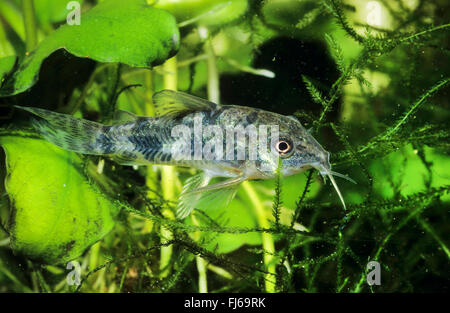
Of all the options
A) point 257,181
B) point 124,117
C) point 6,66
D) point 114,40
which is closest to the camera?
point 114,40

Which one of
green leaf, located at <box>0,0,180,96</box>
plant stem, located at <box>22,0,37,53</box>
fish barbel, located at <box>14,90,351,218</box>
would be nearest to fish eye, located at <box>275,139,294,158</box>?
fish barbel, located at <box>14,90,351,218</box>

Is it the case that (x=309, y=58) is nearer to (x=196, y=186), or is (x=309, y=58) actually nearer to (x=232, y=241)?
(x=196, y=186)

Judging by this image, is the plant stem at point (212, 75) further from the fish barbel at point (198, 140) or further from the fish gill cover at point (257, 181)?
the fish barbel at point (198, 140)

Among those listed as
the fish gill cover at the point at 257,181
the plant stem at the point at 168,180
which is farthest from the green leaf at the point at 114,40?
the plant stem at the point at 168,180

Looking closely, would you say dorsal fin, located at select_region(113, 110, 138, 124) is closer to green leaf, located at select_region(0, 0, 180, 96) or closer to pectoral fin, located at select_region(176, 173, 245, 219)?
green leaf, located at select_region(0, 0, 180, 96)

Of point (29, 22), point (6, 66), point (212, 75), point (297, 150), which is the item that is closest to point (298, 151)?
point (297, 150)

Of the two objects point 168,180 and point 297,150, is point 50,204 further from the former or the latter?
point 297,150
